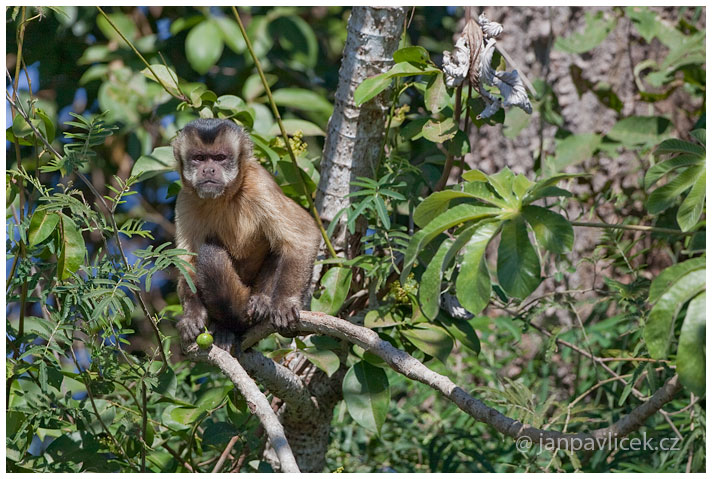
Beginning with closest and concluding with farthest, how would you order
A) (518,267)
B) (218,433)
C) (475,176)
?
1. (518,267)
2. (475,176)
3. (218,433)

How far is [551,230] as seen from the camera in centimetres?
218

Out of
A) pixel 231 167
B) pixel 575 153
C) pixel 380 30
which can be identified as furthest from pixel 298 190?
pixel 575 153

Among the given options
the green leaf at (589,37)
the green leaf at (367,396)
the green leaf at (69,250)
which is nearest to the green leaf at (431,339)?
the green leaf at (367,396)

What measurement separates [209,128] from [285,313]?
0.93 meters

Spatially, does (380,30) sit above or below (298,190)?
above

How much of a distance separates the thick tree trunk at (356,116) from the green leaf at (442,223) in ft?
4.55

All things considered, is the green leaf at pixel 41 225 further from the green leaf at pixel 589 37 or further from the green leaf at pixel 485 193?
the green leaf at pixel 589 37

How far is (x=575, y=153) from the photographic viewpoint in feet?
14.4

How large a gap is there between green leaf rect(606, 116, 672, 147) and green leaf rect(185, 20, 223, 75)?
255 cm

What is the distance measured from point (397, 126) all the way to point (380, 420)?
1.46m

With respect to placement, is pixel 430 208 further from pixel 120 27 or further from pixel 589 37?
pixel 120 27

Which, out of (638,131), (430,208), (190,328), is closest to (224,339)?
(190,328)

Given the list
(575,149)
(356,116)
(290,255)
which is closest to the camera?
(356,116)

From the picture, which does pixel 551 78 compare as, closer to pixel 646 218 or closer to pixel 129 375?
pixel 646 218
